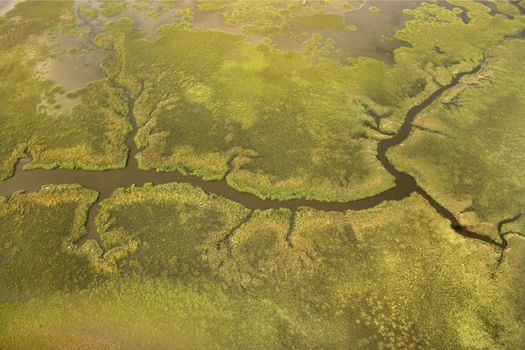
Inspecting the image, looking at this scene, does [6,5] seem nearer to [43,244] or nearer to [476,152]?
[43,244]

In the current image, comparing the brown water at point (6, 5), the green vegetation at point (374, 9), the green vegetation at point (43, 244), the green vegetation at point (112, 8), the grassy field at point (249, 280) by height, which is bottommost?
the grassy field at point (249, 280)

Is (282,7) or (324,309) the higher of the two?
(282,7)

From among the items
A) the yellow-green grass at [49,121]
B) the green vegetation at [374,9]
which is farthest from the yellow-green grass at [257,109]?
the green vegetation at [374,9]

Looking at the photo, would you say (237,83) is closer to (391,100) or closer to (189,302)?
(391,100)

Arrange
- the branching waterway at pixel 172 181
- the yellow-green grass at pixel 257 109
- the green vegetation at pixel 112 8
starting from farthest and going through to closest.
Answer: the green vegetation at pixel 112 8, the yellow-green grass at pixel 257 109, the branching waterway at pixel 172 181

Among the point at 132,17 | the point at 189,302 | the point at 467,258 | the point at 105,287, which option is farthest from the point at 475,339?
the point at 132,17

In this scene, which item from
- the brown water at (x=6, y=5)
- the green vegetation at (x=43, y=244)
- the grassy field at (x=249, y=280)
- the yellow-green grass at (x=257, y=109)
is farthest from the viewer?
the brown water at (x=6, y=5)

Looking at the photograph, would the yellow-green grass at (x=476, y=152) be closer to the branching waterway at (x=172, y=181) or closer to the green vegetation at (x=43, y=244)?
the branching waterway at (x=172, y=181)
